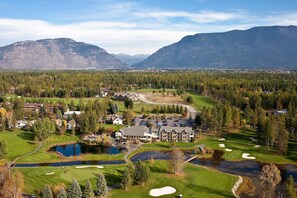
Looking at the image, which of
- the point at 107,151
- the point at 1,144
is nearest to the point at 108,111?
the point at 107,151

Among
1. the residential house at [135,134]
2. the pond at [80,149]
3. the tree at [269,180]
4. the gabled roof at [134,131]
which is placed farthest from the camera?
the gabled roof at [134,131]

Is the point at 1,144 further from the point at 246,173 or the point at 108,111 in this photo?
the point at 108,111

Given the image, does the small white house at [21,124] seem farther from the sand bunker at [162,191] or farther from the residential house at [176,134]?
the sand bunker at [162,191]

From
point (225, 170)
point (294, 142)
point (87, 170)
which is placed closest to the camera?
point (87, 170)

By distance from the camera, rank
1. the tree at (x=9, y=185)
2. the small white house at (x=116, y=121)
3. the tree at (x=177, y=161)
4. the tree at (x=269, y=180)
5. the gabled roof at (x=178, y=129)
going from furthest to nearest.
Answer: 1. the small white house at (x=116, y=121)
2. the gabled roof at (x=178, y=129)
3. the tree at (x=177, y=161)
4. the tree at (x=269, y=180)
5. the tree at (x=9, y=185)

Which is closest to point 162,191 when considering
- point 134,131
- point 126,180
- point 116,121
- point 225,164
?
point 126,180

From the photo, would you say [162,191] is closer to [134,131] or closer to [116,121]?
[134,131]

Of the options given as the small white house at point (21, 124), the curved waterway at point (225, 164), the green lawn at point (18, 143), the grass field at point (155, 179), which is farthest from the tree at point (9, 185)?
the small white house at point (21, 124)
